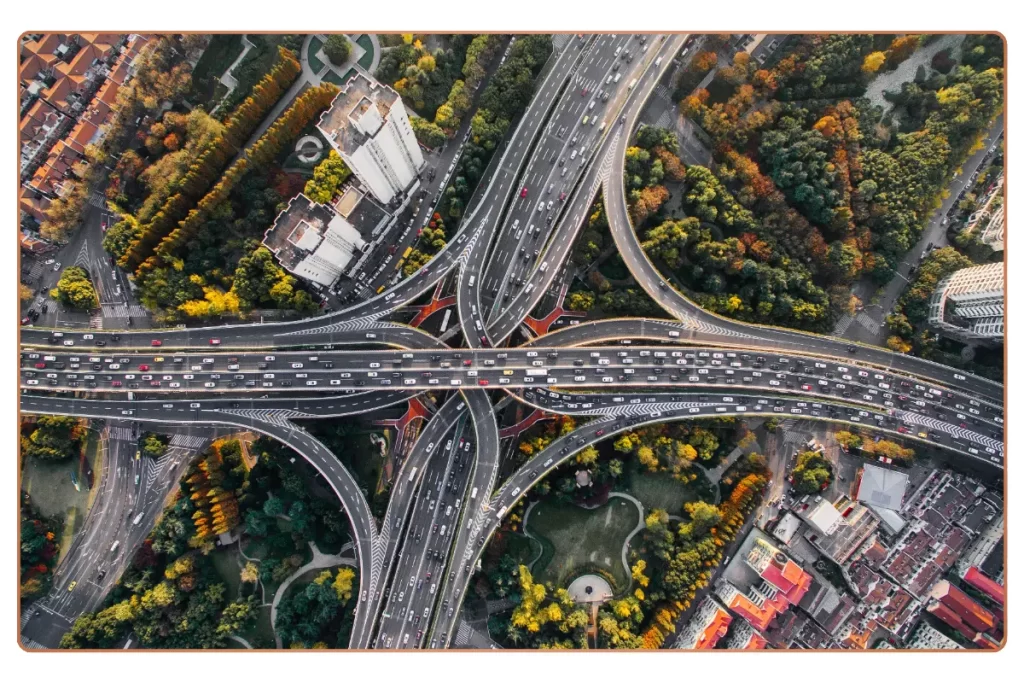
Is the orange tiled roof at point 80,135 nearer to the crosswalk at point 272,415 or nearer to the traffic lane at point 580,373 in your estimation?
the traffic lane at point 580,373

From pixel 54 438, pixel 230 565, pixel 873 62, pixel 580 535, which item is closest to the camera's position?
pixel 54 438

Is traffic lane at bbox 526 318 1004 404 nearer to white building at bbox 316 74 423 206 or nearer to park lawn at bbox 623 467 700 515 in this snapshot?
park lawn at bbox 623 467 700 515

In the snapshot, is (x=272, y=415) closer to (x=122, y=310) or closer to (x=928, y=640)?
(x=122, y=310)

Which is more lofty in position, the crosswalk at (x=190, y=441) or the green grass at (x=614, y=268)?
the green grass at (x=614, y=268)

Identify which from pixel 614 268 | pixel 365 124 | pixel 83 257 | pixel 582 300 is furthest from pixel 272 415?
pixel 614 268

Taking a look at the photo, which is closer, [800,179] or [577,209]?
[800,179]

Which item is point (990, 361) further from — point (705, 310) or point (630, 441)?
point (630, 441)

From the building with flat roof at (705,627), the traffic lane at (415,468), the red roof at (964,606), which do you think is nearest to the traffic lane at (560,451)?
the traffic lane at (415,468)
